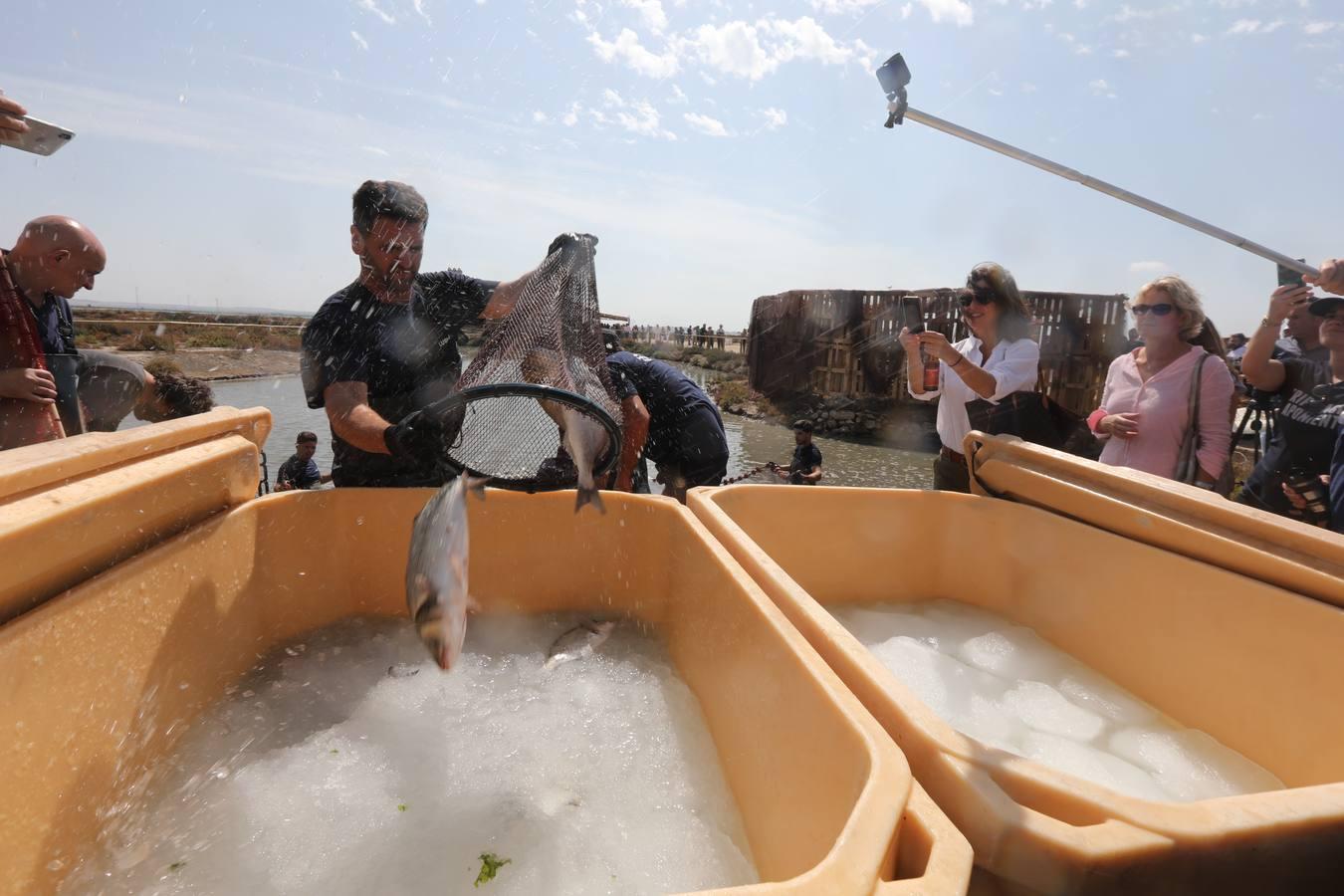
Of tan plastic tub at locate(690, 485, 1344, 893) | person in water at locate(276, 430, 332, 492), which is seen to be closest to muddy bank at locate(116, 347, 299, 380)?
person in water at locate(276, 430, 332, 492)

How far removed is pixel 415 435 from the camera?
2018 millimetres

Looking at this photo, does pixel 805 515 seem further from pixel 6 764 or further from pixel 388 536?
pixel 6 764

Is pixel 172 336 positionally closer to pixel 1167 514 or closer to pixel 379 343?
pixel 379 343

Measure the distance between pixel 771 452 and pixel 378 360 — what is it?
1133cm

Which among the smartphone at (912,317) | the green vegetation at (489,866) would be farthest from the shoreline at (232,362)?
the green vegetation at (489,866)

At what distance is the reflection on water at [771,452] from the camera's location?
10789 millimetres

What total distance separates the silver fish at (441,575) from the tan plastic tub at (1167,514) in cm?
198

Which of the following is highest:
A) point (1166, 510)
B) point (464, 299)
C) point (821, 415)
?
point (464, 299)

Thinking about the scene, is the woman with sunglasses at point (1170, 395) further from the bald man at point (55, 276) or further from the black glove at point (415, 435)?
the bald man at point (55, 276)

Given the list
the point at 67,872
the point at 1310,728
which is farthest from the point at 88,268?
the point at 1310,728

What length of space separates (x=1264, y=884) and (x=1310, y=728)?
0.93m

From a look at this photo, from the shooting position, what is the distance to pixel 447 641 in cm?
148

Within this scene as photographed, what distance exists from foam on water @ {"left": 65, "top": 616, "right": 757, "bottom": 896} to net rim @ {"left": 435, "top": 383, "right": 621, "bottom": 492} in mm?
562

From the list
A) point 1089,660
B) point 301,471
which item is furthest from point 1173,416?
point 301,471
